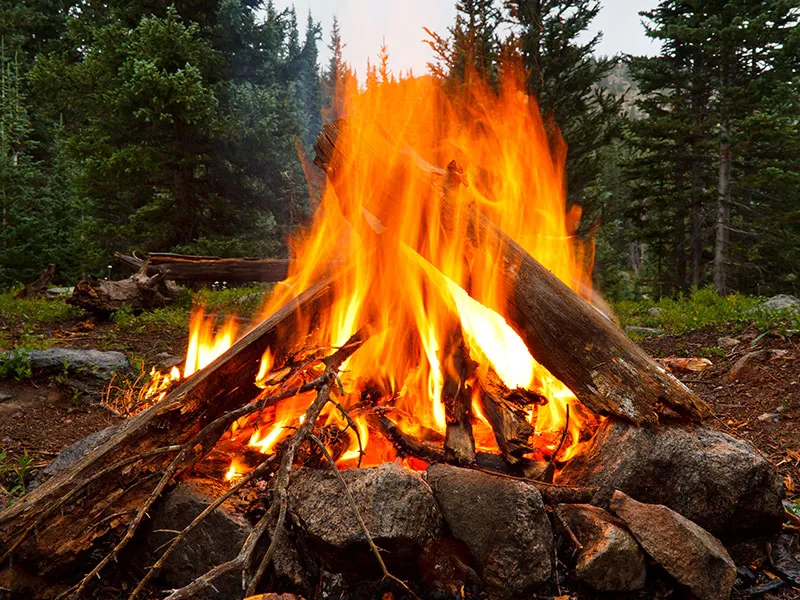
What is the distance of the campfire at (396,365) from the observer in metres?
2.33

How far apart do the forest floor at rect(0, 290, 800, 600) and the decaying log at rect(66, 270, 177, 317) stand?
307mm

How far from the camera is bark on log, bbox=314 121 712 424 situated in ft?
8.48

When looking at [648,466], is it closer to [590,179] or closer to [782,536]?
[782,536]

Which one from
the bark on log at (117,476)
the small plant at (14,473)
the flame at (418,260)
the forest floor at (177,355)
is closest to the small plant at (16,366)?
the forest floor at (177,355)

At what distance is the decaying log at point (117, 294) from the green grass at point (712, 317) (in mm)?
9085

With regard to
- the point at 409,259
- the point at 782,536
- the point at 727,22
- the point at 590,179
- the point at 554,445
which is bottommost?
the point at 782,536

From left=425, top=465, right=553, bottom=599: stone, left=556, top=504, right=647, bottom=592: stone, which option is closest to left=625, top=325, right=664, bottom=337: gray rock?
left=556, top=504, right=647, bottom=592: stone

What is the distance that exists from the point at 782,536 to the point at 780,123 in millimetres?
17311

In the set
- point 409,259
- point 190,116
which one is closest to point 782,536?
point 409,259

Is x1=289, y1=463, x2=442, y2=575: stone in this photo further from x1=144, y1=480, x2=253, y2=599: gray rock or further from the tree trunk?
the tree trunk

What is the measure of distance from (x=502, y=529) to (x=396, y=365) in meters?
1.54

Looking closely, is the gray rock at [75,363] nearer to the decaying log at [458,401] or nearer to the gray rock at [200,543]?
the gray rock at [200,543]

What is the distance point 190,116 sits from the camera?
1278 centimetres

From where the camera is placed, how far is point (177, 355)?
680cm
